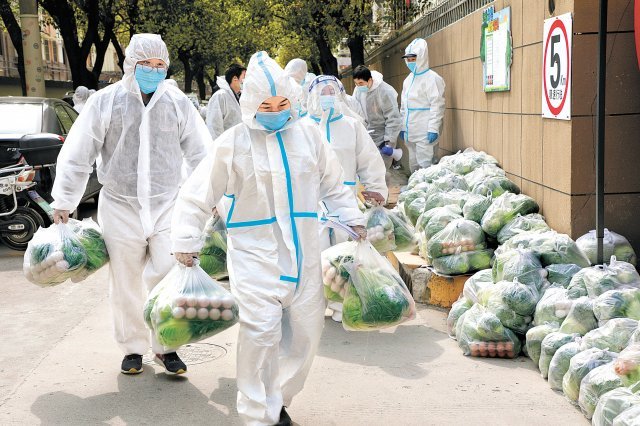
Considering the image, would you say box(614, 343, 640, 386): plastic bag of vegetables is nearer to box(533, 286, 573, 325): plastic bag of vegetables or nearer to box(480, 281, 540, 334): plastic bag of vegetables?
box(533, 286, 573, 325): plastic bag of vegetables

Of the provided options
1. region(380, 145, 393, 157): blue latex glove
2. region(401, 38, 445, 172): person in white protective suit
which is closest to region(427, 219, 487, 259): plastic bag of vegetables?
region(401, 38, 445, 172): person in white protective suit

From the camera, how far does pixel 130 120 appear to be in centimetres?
497

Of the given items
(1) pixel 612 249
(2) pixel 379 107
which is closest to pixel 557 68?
(1) pixel 612 249

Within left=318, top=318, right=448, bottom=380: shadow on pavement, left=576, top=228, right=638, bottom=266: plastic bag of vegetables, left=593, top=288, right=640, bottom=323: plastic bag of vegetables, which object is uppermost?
left=576, top=228, right=638, bottom=266: plastic bag of vegetables

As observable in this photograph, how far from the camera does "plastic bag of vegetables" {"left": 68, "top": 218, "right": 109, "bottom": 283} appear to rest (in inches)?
194

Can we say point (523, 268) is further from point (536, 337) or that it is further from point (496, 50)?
point (496, 50)

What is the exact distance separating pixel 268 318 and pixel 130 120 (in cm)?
172

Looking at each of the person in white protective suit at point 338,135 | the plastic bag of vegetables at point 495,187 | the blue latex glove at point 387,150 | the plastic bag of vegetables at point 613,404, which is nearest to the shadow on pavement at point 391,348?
the person in white protective suit at point 338,135

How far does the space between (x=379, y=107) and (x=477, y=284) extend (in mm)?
6389

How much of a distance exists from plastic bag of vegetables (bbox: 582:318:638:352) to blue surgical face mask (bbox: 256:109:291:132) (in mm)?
2034

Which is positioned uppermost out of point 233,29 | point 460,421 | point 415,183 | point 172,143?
point 233,29

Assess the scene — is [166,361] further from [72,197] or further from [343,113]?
[343,113]

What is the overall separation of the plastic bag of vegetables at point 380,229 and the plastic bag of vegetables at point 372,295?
1.45 meters

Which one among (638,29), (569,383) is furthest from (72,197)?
(638,29)
